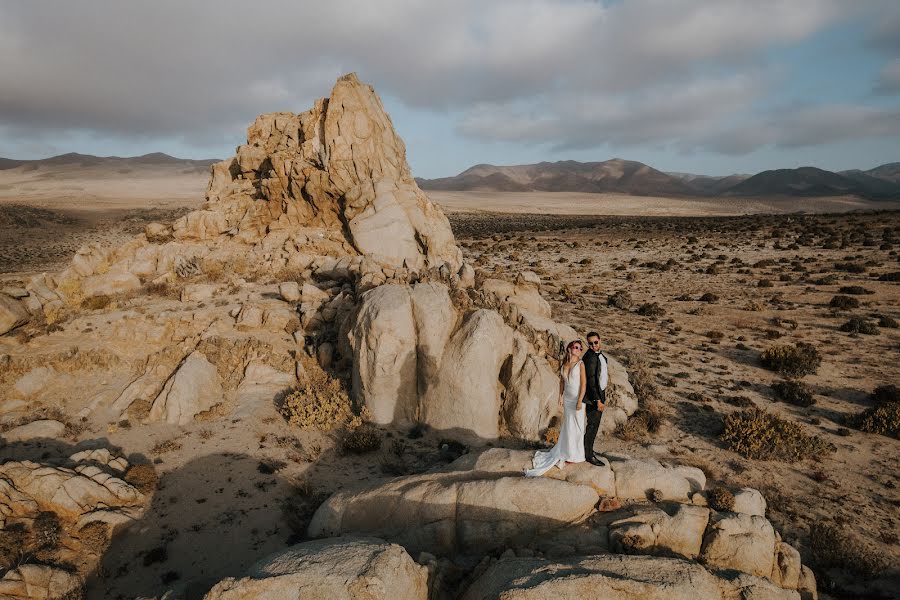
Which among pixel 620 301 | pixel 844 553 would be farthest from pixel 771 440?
pixel 620 301

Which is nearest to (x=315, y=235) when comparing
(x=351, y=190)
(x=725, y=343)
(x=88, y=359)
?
(x=351, y=190)

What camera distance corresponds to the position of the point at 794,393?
62.0ft

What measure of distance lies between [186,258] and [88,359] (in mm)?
9375

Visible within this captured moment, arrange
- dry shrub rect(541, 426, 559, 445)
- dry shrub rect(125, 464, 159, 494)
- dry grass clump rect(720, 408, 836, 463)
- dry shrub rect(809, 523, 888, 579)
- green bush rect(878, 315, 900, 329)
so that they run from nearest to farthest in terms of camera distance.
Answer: dry shrub rect(809, 523, 888, 579) → dry shrub rect(125, 464, 159, 494) → dry grass clump rect(720, 408, 836, 463) → dry shrub rect(541, 426, 559, 445) → green bush rect(878, 315, 900, 329)

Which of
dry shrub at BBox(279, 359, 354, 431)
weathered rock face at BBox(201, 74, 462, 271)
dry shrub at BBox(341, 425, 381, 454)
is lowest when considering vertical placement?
dry shrub at BBox(341, 425, 381, 454)

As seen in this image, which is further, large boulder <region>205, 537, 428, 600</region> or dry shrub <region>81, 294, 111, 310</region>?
dry shrub <region>81, 294, 111, 310</region>

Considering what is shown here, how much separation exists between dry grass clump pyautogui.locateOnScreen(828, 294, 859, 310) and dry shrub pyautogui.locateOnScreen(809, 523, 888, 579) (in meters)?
24.2

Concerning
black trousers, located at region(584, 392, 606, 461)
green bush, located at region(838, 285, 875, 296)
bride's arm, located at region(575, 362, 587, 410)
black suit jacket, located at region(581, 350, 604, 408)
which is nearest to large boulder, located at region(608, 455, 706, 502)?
black trousers, located at region(584, 392, 606, 461)

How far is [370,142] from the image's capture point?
27891mm

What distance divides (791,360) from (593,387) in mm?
17177

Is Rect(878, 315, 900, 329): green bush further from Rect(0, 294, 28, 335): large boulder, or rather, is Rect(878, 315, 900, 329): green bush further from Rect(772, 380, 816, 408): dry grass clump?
Rect(0, 294, 28, 335): large boulder

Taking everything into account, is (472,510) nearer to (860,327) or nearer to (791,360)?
(791,360)

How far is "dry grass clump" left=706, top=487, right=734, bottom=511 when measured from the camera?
408 inches

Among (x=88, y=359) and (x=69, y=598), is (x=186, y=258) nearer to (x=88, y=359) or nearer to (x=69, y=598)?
(x=88, y=359)
